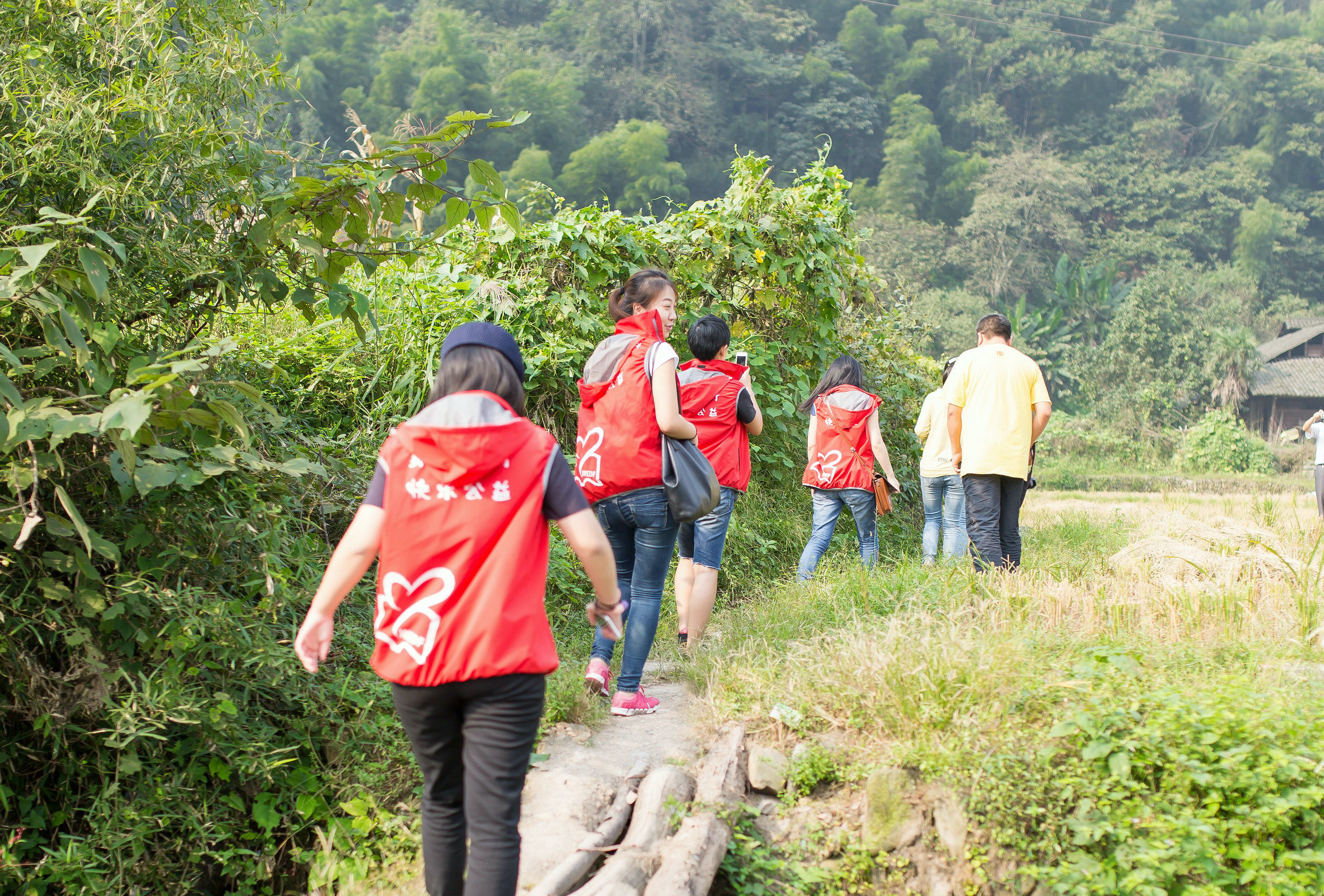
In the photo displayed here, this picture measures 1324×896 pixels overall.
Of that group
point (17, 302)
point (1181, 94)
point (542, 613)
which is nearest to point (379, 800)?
point (542, 613)

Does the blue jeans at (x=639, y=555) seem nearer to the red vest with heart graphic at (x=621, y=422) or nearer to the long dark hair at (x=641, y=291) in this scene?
the red vest with heart graphic at (x=621, y=422)

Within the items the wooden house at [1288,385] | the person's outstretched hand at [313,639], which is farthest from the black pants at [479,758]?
the wooden house at [1288,385]

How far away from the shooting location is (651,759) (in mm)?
3541

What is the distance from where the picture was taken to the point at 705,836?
2965 millimetres

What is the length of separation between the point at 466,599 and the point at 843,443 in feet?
14.2

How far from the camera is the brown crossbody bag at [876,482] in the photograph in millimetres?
6203

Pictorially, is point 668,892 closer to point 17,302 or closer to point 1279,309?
point 17,302

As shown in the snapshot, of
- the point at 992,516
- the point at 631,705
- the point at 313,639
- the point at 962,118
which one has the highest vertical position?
the point at 313,639

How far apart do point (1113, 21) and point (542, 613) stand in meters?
80.3

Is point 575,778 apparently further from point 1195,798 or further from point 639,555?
point 1195,798

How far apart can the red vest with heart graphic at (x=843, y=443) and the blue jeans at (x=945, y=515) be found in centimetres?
102

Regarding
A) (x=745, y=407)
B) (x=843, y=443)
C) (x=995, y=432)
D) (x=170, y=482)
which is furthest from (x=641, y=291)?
(x=843, y=443)

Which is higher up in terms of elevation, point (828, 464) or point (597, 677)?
point (597, 677)

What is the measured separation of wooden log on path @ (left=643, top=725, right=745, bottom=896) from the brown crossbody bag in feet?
9.90
